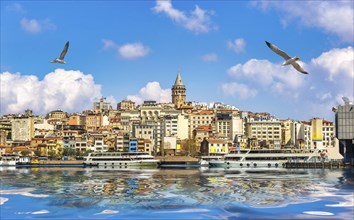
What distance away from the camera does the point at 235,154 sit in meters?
69.1

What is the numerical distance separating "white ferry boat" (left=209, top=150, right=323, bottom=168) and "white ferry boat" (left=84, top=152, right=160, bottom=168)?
7.87 m

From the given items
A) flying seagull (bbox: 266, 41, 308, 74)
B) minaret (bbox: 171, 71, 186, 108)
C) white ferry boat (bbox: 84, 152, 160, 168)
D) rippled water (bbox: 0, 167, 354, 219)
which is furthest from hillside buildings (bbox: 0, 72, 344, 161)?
flying seagull (bbox: 266, 41, 308, 74)

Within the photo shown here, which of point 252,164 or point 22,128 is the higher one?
point 22,128

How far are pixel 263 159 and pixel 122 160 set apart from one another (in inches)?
684

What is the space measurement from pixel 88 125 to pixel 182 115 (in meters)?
20.7

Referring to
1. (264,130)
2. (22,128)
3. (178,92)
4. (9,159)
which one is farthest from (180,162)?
(178,92)

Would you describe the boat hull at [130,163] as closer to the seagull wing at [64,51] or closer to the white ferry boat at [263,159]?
the white ferry boat at [263,159]

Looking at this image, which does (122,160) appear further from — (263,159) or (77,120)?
(77,120)

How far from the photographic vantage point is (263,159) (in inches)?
2687

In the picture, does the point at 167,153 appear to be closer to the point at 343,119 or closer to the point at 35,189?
the point at 343,119

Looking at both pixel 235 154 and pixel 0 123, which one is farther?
pixel 0 123

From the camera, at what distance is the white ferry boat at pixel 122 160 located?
7019 cm

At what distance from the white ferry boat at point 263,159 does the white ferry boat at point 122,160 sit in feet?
25.8

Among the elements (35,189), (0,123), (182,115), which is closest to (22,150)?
(0,123)
